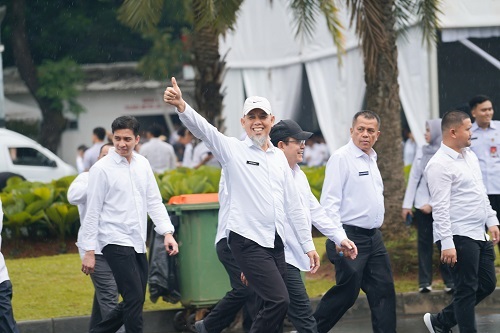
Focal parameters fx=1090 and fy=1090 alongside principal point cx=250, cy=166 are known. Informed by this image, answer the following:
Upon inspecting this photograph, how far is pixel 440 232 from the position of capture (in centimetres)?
817

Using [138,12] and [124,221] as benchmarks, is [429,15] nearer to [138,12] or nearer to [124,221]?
[138,12]

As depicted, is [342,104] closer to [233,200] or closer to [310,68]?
[310,68]

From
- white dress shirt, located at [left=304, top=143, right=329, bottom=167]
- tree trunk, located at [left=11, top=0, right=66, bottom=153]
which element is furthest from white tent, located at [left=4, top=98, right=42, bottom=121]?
white dress shirt, located at [left=304, top=143, right=329, bottom=167]

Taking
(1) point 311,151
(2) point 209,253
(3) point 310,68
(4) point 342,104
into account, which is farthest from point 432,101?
(2) point 209,253

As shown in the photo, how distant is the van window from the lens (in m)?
24.5

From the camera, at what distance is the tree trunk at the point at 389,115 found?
42.3 feet

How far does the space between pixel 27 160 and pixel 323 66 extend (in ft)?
23.3

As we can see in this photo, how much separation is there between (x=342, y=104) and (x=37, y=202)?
10797 millimetres

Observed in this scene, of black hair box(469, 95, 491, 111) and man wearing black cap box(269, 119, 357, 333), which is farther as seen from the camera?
black hair box(469, 95, 491, 111)

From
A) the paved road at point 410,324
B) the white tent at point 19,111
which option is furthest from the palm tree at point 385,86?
the white tent at point 19,111

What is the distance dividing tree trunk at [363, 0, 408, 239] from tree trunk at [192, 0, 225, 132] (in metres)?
4.73

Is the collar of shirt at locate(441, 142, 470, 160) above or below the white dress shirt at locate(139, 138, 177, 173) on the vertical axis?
above

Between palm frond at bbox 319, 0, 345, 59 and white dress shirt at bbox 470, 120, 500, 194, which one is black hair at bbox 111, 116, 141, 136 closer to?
white dress shirt at bbox 470, 120, 500, 194

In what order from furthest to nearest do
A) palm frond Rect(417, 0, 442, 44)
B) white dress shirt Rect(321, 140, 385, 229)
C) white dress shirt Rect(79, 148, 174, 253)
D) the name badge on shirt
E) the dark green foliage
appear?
the dark green foliage
palm frond Rect(417, 0, 442, 44)
the name badge on shirt
white dress shirt Rect(321, 140, 385, 229)
white dress shirt Rect(79, 148, 174, 253)
